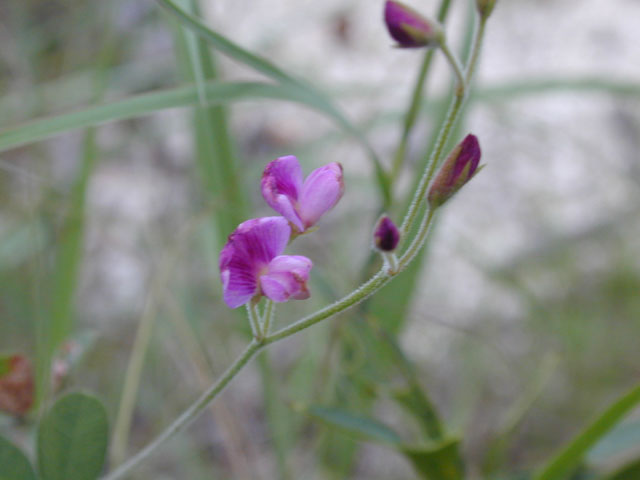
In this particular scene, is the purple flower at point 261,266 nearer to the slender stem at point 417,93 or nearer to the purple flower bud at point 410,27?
the purple flower bud at point 410,27

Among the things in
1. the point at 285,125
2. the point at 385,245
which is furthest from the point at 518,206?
the point at 385,245

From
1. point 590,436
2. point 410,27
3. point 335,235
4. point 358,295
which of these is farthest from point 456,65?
point 335,235

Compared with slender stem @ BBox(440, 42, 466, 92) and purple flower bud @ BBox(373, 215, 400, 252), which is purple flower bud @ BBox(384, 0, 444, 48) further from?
purple flower bud @ BBox(373, 215, 400, 252)

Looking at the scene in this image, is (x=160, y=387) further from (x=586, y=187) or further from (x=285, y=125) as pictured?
(x=586, y=187)

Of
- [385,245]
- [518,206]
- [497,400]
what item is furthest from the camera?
[518,206]

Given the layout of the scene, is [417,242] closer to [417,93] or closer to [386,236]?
[386,236]

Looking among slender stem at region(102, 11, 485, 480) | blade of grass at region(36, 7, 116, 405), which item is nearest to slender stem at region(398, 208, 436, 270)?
slender stem at region(102, 11, 485, 480)

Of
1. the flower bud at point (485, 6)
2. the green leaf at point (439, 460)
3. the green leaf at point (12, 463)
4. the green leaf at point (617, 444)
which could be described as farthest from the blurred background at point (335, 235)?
the flower bud at point (485, 6)

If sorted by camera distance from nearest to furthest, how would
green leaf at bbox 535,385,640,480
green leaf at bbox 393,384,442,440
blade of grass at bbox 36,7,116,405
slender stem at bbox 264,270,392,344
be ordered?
slender stem at bbox 264,270,392,344 → green leaf at bbox 535,385,640,480 → green leaf at bbox 393,384,442,440 → blade of grass at bbox 36,7,116,405
